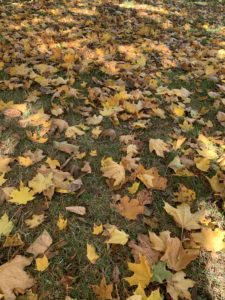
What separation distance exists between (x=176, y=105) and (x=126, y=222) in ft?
5.58

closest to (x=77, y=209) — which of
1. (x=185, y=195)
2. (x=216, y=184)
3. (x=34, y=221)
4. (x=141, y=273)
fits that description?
(x=34, y=221)

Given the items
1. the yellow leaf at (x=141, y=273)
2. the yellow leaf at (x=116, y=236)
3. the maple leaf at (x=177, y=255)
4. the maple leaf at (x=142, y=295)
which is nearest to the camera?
the maple leaf at (x=142, y=295)

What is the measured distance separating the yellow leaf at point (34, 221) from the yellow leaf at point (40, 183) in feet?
0.70

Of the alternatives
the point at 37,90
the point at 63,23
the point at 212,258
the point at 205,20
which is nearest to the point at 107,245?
the point at 212,258

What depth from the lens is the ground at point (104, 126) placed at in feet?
7.48

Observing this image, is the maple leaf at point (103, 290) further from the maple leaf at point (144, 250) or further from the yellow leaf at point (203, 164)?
the yellow leaf at point (203, 164)

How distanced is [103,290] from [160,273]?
337 mm

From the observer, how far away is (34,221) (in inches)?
95.4

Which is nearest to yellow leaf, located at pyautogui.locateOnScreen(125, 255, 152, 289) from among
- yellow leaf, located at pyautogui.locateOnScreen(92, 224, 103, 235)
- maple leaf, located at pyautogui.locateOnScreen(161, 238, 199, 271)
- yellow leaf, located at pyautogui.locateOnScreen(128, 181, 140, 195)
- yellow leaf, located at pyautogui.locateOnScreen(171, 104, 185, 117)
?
maple leaf, located at pyautogui.locateOnScreen(161, 238, 199, 271)

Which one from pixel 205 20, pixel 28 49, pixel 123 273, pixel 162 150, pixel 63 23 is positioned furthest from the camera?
pixel 205 20

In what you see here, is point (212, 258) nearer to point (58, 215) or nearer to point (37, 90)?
point (58, 215)

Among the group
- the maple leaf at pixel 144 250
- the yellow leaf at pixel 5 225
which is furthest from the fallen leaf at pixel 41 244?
the maple leaf at pixel 144 250

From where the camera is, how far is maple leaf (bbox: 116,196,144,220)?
8.28 ft

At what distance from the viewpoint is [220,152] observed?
3.23 m
